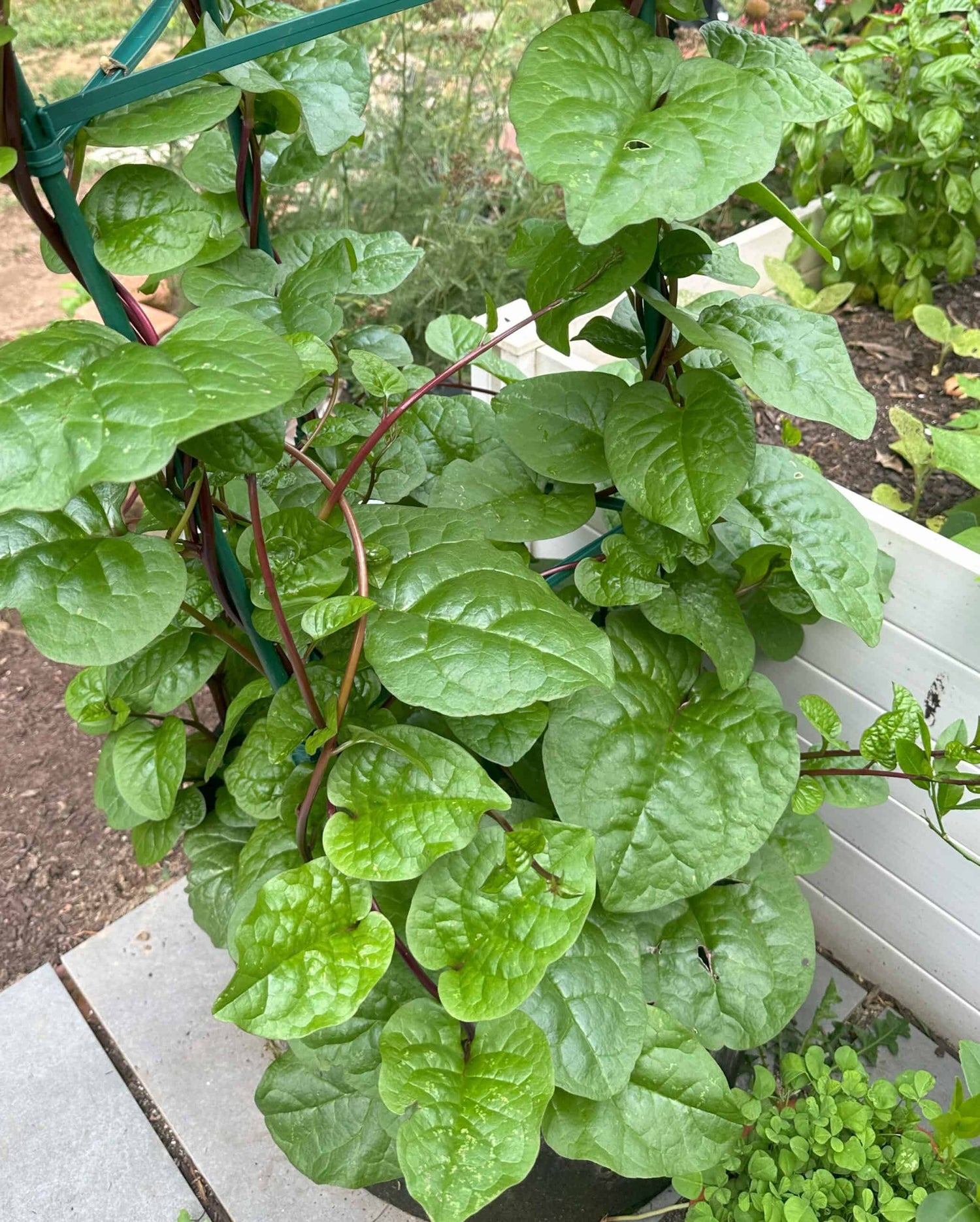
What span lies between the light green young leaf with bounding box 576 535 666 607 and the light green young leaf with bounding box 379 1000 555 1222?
0.38m

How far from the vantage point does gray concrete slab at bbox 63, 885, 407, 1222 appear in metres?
1.30

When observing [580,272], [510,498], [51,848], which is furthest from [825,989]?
[51,848]

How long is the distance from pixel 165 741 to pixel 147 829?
0.68 ft

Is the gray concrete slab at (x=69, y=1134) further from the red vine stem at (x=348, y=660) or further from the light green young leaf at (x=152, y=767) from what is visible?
the red vine stem at (x=348, y=660)

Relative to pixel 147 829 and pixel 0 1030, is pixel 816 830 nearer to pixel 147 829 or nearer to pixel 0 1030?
pixel 147 829

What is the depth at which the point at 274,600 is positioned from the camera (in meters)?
0.71

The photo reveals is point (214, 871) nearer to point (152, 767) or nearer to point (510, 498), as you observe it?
point (152, 767)

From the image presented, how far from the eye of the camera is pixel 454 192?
2535 millimetres

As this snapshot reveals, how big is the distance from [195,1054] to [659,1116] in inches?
32.4

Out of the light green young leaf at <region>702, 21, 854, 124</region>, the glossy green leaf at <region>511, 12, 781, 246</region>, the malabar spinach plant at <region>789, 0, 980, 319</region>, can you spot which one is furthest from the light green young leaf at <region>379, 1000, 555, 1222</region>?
the malabar spinach plant at <region>789, 0, 980, 319</region>

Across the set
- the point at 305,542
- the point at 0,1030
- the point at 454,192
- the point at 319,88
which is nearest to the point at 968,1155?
the point at 305,542

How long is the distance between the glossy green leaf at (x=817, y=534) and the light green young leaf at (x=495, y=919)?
337 mm

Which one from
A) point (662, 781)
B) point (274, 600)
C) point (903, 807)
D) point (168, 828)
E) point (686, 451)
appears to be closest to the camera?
point (274, 600)

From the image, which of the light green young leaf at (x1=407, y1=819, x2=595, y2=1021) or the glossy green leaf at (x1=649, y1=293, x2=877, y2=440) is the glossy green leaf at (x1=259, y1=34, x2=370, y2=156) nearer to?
the glossy green leaf at (x1=649, y1=293, x2=877, y2=440)
